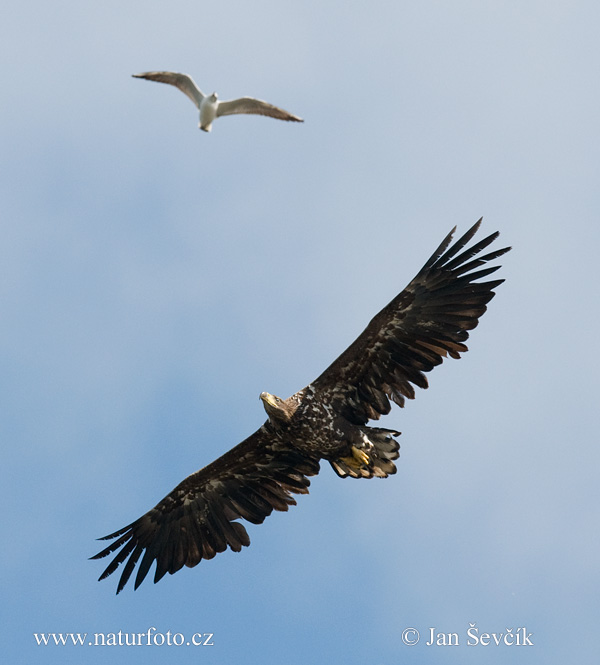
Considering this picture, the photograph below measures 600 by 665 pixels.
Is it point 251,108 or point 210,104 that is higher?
point 210,104

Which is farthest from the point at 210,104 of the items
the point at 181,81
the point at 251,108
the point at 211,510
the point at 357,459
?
the point at 211,510

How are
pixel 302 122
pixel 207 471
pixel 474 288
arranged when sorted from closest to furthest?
pixel 302 122 < pixel 474 288 < pixel 207 471

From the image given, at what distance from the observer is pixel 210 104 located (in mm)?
16406

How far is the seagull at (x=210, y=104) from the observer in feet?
53.8

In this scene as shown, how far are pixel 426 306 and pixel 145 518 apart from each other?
5.73m

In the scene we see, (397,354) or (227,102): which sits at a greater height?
(227,102)

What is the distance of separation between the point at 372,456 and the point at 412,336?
1904 mm

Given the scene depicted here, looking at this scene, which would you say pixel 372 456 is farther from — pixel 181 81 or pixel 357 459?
pixel 181 81

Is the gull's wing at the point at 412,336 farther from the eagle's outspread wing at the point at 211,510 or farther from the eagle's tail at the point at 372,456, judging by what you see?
the eagle's outspread wing at the point at 211,510

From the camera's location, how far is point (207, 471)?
19.0 meters

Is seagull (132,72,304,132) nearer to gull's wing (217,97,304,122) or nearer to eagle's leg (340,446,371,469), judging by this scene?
gull's wing (217,97,304,122)

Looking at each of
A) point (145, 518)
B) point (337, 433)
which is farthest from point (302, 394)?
point (145, 518)

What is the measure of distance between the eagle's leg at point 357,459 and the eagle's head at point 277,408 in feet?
3.53

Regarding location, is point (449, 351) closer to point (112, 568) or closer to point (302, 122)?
point (302, 122)
